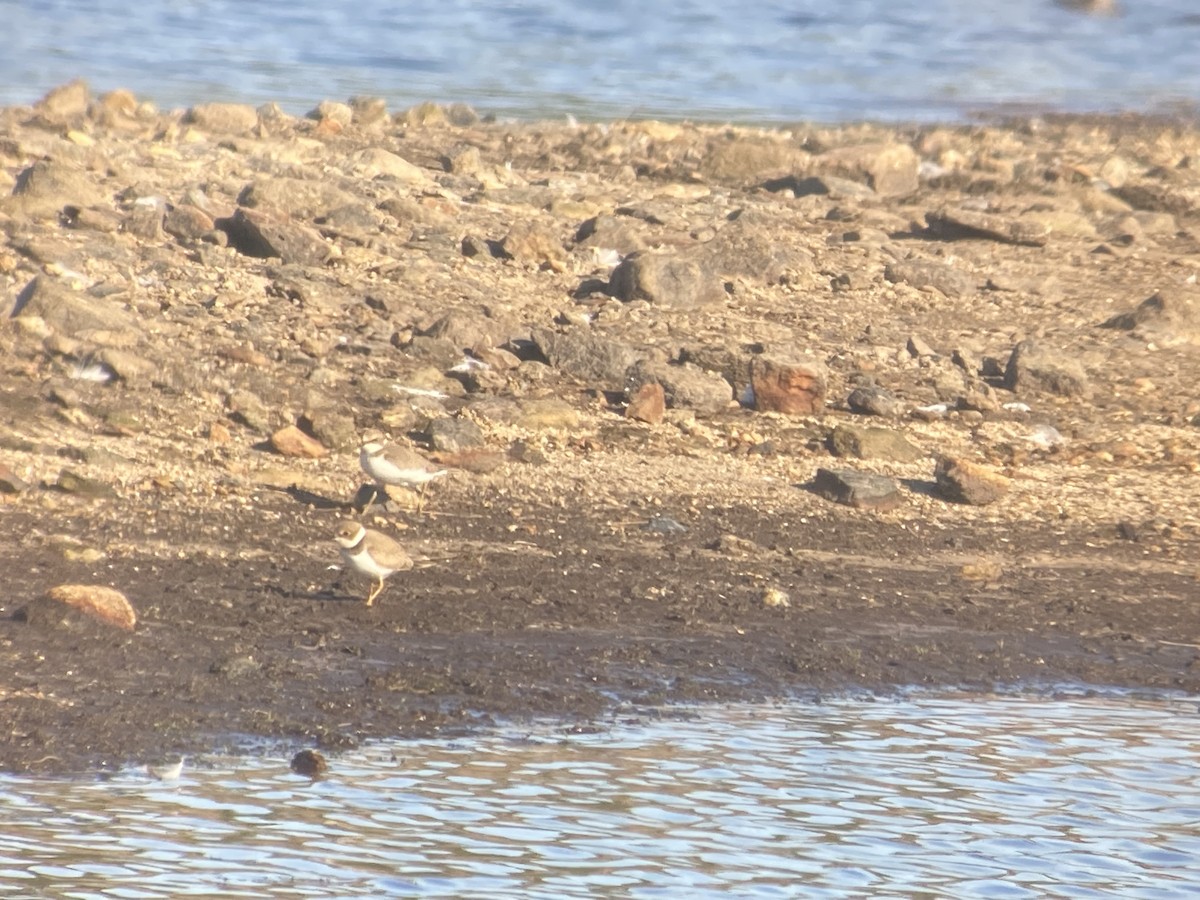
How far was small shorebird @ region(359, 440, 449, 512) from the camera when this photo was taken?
7.99 metres

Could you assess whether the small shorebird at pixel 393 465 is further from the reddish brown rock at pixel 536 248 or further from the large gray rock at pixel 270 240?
the reddish brown rock at pixel 536 248

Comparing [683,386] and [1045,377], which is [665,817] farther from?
[1045,377]

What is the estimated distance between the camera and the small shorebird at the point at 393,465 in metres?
7.99

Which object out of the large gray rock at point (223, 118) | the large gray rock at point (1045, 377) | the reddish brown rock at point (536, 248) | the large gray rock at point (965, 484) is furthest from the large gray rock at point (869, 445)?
the large gray rock at point (223, 118)

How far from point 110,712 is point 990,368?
223 inches

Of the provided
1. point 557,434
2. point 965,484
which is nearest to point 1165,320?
point 965,484

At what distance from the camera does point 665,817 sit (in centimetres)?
570

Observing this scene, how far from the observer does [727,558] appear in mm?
8055

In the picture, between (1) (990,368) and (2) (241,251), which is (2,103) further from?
(1) (990,368)

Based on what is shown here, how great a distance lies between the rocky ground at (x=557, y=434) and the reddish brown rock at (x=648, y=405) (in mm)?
18

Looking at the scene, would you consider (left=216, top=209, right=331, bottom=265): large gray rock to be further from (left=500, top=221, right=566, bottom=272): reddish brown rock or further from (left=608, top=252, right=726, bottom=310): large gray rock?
(left=608, top=252, right=726, bottom=310): large gray rock

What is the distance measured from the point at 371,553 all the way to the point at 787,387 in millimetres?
2987

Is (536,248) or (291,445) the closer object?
(291,445)

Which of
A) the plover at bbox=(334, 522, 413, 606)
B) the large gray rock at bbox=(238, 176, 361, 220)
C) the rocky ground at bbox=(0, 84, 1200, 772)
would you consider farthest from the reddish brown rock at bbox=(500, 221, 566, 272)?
the plover at bbox=(334, 522, 413, 606)
